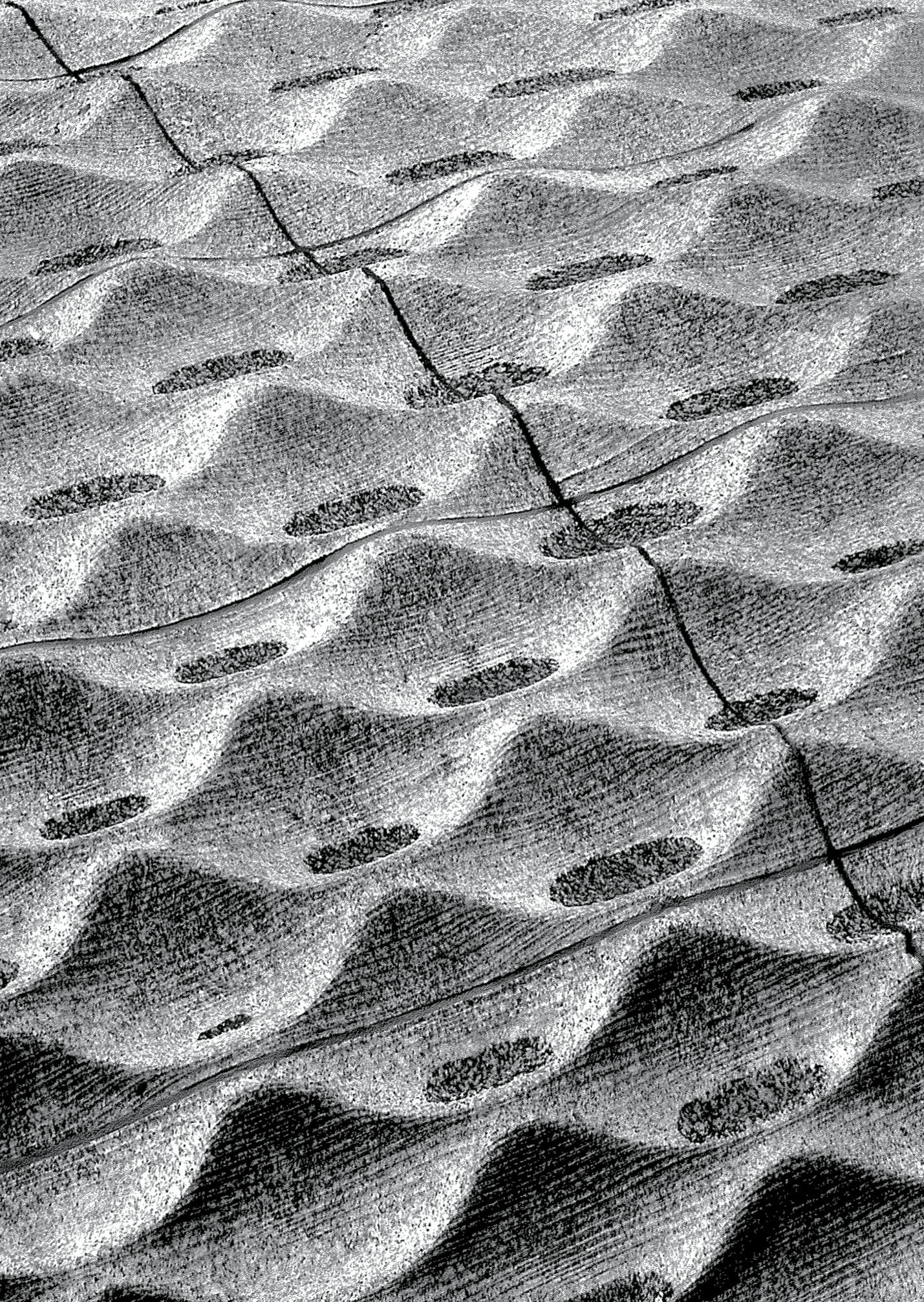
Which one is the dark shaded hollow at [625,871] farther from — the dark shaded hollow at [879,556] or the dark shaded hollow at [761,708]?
the dark shaded hollow at [879,556]

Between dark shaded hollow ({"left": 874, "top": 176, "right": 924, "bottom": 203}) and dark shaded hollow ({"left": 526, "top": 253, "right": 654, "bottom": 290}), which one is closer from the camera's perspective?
dark shaded hollow ({"left": 526, "top": 253, "right": 654, "bottom": 290})

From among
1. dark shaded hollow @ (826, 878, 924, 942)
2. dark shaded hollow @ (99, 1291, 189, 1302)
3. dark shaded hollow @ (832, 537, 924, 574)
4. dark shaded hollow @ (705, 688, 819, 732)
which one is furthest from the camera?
dark shaded hollow @ (832, 537, 924, 574)

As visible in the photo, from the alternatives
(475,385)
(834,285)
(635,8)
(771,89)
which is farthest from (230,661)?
(635,8)

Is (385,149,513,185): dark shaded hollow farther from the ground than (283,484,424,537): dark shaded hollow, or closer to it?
farther from the ground

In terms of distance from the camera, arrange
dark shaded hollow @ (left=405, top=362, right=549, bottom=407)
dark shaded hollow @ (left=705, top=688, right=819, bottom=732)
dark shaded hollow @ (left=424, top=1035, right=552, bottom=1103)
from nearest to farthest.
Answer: dark shaded hollow @ (left=424, top=1035, right=552, bottom=1103), dark shaded hollow @ (left=705, top=688, right=819, bottom=732), dark shaded hollow @ (left=405, top=362, right=549, bottom=407)

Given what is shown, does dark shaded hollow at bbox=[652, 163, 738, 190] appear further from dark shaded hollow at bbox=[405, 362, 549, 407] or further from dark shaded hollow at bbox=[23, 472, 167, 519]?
dark shaded hollow at bbox=[23, 472, 167, 519]

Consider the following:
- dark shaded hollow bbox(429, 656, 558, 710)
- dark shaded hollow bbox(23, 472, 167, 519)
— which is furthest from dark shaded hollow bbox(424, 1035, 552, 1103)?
dark shaded hollow bbox(23, 472, 167, 519)

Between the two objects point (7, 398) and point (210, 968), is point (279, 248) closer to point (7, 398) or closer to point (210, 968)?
point (7, 398)
